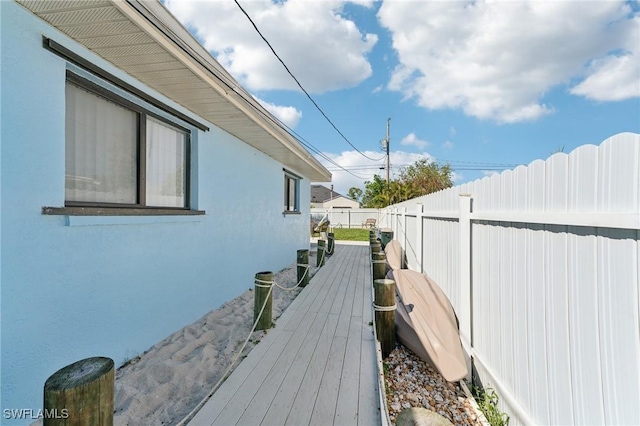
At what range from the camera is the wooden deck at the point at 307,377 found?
7.23ft

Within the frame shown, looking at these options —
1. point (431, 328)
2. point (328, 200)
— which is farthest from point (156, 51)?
point (328, 200)

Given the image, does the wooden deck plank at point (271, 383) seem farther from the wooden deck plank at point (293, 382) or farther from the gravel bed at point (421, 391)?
the gravel bed at point (421, 391)

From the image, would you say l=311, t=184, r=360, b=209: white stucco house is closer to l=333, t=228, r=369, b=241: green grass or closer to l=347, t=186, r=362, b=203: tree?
l=347, t=186, r=362, b=203: tree

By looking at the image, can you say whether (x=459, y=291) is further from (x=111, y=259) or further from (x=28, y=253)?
(x=28, y=253)

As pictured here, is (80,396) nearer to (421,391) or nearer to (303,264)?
(421,391)

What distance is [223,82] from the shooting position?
11.3 feet

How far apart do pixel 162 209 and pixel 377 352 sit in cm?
303

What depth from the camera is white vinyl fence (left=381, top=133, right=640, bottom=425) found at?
1.27 metres

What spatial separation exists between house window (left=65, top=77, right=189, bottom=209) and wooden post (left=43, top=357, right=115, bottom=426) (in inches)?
68.1

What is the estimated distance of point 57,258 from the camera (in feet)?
7.55

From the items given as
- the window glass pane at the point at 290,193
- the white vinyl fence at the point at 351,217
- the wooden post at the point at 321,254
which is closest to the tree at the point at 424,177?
the white vinyl fence at the point at 351,217

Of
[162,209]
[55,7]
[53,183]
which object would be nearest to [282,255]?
[162,209]

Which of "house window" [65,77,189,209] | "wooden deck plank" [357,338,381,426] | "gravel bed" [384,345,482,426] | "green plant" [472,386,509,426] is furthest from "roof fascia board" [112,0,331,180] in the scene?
"green plant" [472,386,509,426]

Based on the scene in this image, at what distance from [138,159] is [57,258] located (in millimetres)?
1361
